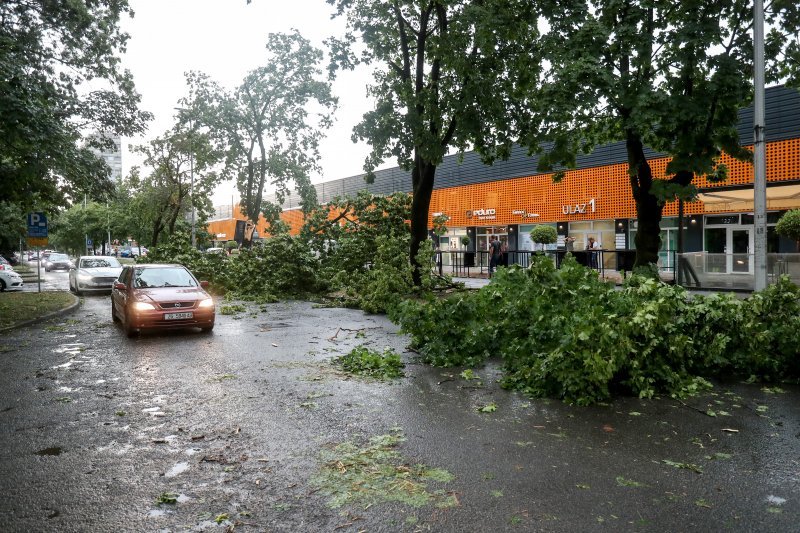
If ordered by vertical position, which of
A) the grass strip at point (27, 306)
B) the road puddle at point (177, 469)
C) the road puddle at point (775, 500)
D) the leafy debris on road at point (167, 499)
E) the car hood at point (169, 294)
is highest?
the car hood at point (169, 294)

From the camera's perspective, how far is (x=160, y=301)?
11727 mm

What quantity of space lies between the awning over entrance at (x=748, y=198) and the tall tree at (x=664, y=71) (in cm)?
922

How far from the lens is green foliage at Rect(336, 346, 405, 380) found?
7905 millimetres

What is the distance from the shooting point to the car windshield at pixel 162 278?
41.6 ft

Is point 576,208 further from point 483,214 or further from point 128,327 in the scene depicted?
point 128,327

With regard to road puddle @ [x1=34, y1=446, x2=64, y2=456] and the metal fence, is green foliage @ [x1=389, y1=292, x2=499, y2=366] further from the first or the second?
the metal fence

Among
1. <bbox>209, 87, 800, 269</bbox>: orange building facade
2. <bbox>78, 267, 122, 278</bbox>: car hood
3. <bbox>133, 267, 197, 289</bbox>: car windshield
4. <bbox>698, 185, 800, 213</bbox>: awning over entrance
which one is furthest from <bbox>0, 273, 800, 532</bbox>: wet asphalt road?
<bbox>698, 185, 800, 213</bbox>: awning over entrance

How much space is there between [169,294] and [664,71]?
12.2m

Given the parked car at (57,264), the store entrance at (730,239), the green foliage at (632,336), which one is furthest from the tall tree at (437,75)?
the parked car at (57,264)

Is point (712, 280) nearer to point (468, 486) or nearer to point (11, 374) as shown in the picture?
point (468, 486)

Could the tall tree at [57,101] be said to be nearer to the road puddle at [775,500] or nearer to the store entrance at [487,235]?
the road puddle at [775,500]

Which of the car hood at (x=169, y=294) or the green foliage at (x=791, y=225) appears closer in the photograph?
the car hood at (x=169, y=294)

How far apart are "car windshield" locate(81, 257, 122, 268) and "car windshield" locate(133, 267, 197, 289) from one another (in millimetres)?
13910

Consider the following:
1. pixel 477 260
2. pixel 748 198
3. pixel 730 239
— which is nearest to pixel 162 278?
pixel 477 260
